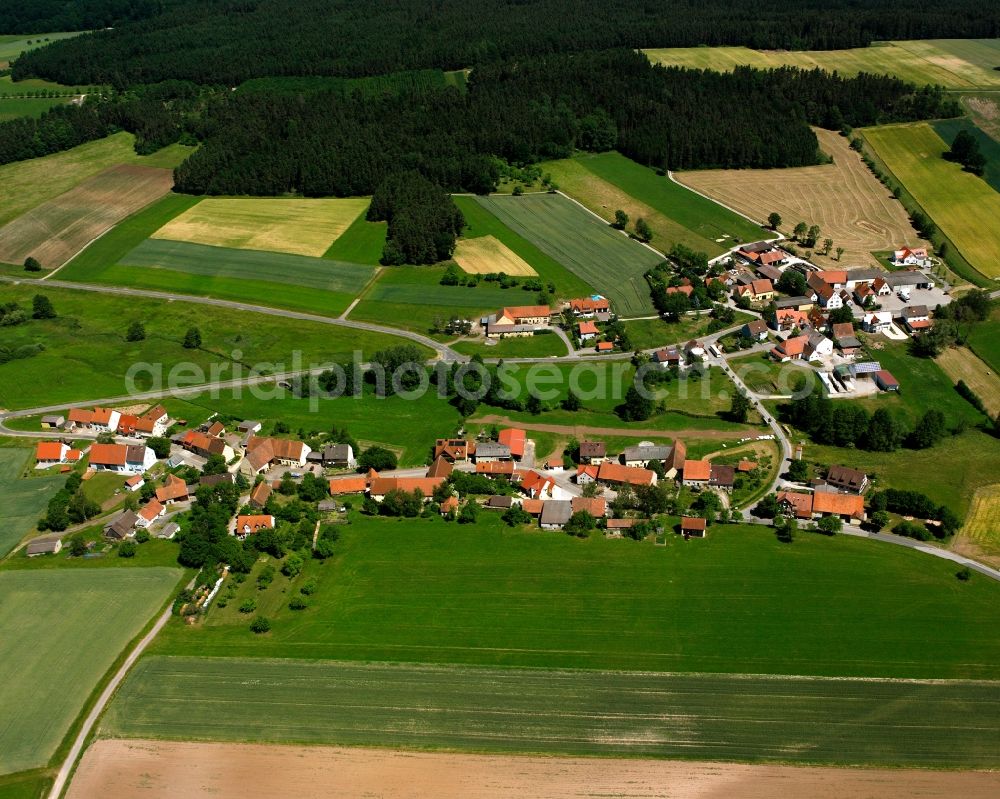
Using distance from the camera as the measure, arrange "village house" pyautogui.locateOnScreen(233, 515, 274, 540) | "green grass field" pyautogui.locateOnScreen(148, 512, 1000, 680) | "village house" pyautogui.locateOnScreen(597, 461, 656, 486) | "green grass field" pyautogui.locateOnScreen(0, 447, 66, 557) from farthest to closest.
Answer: "village house" pyautogui.locateOnScreen(597, 461, 656, 486) → "green grass field" pyautogui.locateOnScreen(0, 447, 66, 557) → "village house" pyautogui.locateOnScreen(233, 515, 274, 540) → "green grass field" pyautogui.locateOnScreen(148, 512, 1000, 680)

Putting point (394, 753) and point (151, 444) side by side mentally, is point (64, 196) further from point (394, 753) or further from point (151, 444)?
point (394, 753)

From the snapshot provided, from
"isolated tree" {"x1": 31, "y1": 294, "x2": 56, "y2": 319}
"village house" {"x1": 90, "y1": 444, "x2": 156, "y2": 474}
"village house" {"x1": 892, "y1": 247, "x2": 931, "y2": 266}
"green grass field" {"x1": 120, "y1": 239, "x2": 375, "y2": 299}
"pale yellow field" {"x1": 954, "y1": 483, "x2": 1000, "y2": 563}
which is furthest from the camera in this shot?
"green grass field" {"x1": 120, "y1": 239, "x2": 375, "y2": 299}

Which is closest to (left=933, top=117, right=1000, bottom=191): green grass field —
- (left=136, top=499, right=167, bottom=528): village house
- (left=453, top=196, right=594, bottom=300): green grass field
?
(left=453, top=196, right=594, bottom=300): green grass field

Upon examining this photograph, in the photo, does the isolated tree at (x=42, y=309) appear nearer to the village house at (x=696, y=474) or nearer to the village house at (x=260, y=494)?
the village house at (x=260, y=494)

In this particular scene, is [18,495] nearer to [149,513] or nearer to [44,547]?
[44,547]

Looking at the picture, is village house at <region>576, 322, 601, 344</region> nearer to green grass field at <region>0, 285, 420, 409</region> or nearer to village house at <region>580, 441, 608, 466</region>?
green grass field at <region>0, 285, 420, 409</region>
